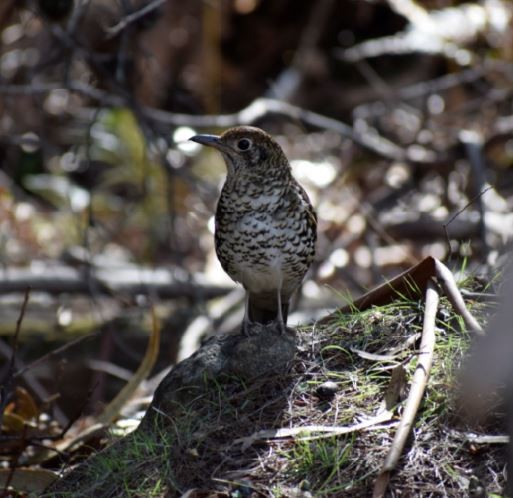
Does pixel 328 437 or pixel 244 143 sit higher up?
pixel 244 143

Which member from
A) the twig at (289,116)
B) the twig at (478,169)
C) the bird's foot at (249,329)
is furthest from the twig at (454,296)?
the twig at (289,116)

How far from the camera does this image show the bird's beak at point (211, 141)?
15.3 ft

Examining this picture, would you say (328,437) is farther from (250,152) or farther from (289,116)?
(289,116)

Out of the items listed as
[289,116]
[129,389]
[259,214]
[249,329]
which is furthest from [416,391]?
[289,116]

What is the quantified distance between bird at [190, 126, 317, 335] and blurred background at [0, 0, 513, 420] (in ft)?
2.38

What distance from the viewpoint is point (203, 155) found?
9891 millimetres

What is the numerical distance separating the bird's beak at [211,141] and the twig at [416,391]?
50.8 inches

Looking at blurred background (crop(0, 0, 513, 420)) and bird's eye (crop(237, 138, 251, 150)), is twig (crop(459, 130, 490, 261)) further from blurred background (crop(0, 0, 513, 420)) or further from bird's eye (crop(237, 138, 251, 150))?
bird's eye (crop(237, 138, 251, 150))

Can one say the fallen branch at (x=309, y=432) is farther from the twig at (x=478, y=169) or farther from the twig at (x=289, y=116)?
the twig at (x=289, y=116)

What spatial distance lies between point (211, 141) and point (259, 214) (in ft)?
1.39

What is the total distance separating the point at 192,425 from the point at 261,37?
9.01m

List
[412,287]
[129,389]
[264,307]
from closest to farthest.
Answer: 1. [412,287]
2. [129,389]
3. [264,307]

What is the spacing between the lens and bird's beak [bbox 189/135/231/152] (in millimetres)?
4672

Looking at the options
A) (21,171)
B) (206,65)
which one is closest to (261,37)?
(206,65)
